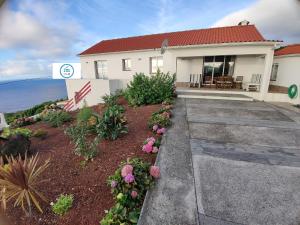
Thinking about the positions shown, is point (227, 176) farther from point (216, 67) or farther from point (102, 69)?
point (102, 69)

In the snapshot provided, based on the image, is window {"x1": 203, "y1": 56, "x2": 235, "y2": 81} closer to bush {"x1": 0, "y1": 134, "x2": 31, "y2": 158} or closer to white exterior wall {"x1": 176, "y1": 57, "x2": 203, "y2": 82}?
white exterior wall {"x1": 176, "y1": 57, "x2": 203, "y2": 82}

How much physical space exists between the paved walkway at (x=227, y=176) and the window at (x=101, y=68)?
1350cm

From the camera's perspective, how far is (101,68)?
1689cm

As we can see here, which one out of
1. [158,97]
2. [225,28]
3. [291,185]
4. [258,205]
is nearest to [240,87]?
[225,28]

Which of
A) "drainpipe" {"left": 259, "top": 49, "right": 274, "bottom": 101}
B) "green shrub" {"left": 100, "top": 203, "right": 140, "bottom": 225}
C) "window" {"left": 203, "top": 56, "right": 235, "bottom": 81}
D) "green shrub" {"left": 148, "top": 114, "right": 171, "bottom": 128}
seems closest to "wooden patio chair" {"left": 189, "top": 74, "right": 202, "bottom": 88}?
"window" {"left": 203, "top": 56, "right": 235, "bottom": 81}

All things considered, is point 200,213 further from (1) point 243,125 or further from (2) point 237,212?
(1) point 243,125

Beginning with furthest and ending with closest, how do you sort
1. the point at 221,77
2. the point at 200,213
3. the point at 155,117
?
the point at 221,77 < the point at 155,117 < the point at 200,213

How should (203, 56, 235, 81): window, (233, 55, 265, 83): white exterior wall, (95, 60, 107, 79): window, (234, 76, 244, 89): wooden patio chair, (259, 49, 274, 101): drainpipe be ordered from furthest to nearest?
(95, 60, 107, 79): window, (203, 56, 235, 81): window, (233, 55, 265, 83): white exterior wall, (234, 76, 244, 89): wooden patio chair, (259, 49, 274, 101): drainpipe

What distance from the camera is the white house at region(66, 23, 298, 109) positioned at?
8.96 meters

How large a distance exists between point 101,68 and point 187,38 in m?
9.11

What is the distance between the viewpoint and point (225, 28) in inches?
531

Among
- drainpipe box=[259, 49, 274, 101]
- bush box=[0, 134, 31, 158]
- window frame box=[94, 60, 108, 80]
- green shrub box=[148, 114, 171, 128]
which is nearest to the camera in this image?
bush box=[0, 134, 31, 158]

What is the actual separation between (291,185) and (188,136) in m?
2.26

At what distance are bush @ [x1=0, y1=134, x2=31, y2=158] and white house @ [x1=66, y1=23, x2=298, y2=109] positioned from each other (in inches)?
276
